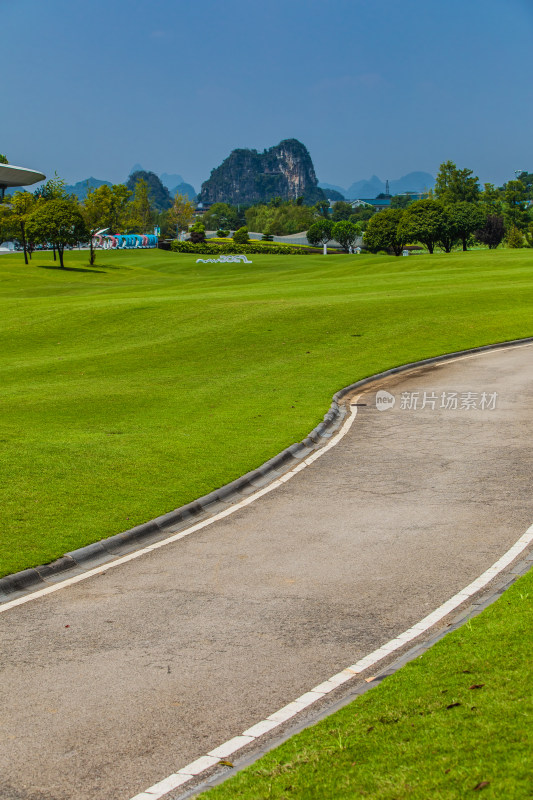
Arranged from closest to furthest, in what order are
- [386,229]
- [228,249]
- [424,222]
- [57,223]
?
[57,223] < [424,222] < [386,229] < [228,249]

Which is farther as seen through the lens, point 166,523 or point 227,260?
point 227,260

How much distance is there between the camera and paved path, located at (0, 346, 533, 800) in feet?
20.5

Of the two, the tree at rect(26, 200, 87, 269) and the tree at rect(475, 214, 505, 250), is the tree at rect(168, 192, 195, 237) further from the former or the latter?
the tree at rect(26, 200, 87, 269)

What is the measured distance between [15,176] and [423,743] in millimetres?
121344

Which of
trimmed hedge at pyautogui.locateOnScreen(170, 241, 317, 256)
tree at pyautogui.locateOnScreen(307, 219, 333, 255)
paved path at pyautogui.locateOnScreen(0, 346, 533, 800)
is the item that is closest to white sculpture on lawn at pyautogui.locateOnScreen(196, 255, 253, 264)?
trimmed hedge at pyautogui.locateOnScreen(170, 241, 317, 256)

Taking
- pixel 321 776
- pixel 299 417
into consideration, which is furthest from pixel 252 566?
pixel 299 417

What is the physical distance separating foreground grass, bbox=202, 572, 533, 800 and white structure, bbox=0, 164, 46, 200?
379 feet

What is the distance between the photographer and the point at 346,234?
16512 centimetres

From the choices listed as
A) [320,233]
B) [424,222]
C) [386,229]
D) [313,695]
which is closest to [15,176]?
[386,229]

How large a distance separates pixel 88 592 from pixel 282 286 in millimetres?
42709

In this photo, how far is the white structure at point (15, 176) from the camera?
365 feet

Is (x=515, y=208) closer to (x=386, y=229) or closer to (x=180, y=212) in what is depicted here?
(x=386, y=229)

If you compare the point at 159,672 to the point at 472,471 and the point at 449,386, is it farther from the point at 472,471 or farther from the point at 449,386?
the point at 449,386

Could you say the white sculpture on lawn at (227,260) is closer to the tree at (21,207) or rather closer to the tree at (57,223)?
the tree at (57,223)
